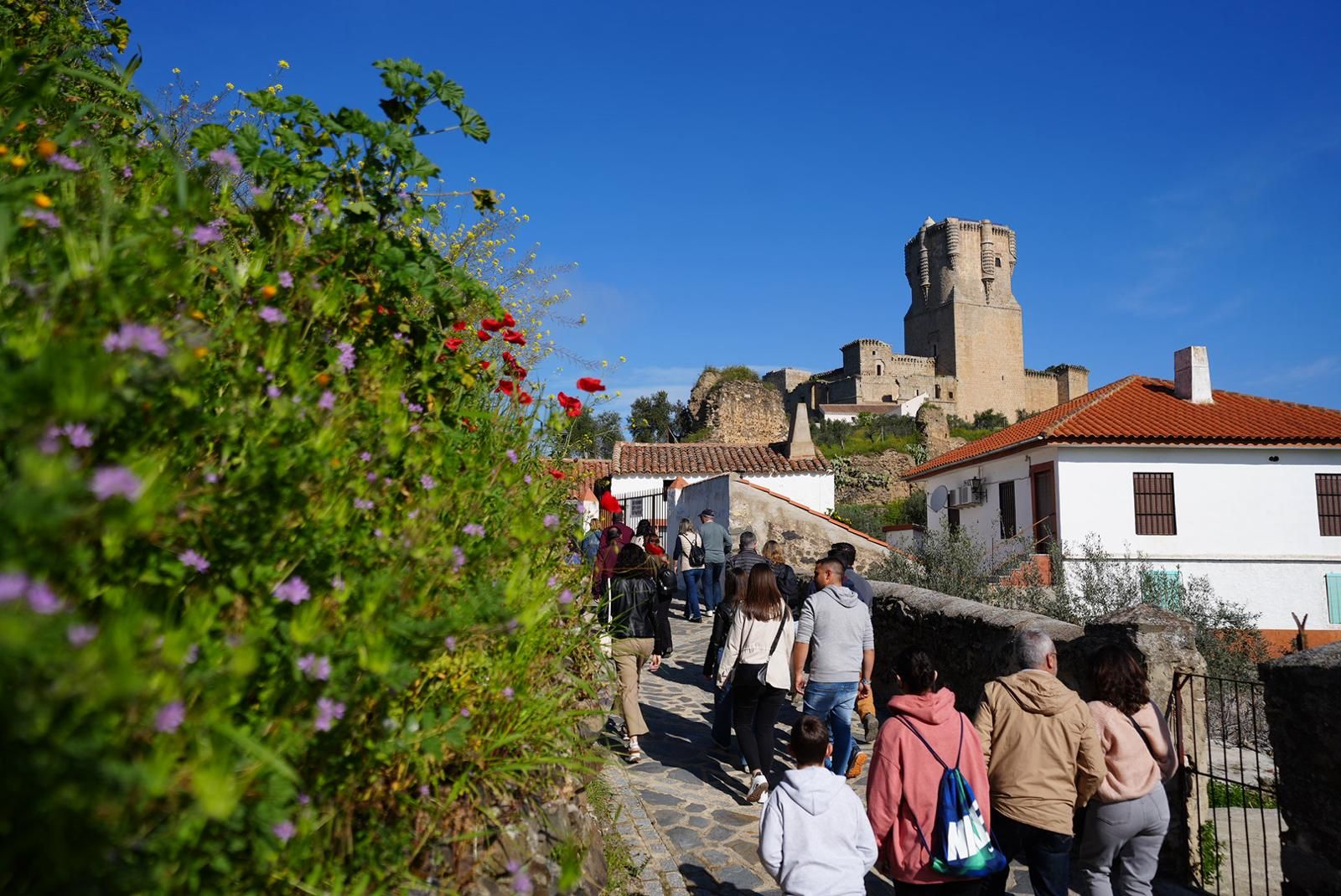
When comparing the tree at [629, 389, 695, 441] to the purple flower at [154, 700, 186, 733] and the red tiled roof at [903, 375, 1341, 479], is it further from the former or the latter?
the purple flower at [154, 700, 186, 733]

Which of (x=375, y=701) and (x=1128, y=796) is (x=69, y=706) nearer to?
(x=375, y=701)

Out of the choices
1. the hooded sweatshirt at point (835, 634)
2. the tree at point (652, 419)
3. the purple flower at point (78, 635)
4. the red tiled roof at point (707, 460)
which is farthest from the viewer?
the tree at point (652, 419)

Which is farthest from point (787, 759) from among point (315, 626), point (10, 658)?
point (10, 658)

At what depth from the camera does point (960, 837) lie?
345cm

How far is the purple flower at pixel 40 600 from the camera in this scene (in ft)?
2.85

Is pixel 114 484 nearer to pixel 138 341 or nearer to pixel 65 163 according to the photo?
pixel 138 341

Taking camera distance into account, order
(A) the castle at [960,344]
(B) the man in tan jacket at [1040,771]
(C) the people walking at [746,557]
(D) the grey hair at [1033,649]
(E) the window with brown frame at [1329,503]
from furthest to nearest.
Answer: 1. (A) the castle at [960,344]
2. (E) the window with brown frame at [1329,503]
3. (C) the people walking at [746,557]
4. (D) the grey hair at [1033,649]
5. (B) the man in tan jacket at [1040,771]

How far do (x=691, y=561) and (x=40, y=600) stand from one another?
43.7ft

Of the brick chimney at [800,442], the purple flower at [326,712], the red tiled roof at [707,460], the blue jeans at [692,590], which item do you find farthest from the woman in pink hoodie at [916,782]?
the brick chimney at [800,442]

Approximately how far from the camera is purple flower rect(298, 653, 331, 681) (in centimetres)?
135

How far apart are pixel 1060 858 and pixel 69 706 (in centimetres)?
422

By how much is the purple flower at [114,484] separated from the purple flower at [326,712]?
0.52m

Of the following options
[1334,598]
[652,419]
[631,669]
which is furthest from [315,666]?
[652,419]

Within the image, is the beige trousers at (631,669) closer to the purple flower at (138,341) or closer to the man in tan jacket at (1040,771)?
the man in tan jacket at (1040,771)
